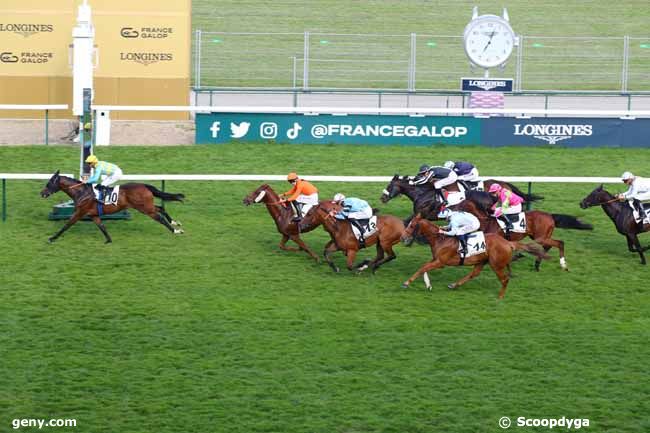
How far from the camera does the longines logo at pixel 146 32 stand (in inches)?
946

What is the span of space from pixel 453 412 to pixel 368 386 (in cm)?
93

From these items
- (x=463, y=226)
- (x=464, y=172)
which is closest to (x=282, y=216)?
(x=464, y=172)

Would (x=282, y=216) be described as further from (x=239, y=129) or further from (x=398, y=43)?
(x=398, y=43)

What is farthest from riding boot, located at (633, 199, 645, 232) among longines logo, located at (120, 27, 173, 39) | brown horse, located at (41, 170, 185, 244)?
longines logo, located at (120, 27, 173, 39)

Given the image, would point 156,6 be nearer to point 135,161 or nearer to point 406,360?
point 135,161

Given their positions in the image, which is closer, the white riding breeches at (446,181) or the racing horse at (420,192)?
the white riding breeches at (446,181)

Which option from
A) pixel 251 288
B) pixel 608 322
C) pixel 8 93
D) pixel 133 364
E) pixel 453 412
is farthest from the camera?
pixel 8 93

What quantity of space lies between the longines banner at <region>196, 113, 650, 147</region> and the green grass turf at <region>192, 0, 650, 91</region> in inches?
196

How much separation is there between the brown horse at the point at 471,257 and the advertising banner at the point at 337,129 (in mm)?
7932

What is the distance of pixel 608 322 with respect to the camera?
13273mm

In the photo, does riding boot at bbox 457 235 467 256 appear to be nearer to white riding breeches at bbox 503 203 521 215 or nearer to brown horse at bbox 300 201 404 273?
brown horse at bbox 300 201 404 273

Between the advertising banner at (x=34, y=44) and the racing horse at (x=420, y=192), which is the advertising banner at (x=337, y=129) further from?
the racing horse at (x=420, y=192)

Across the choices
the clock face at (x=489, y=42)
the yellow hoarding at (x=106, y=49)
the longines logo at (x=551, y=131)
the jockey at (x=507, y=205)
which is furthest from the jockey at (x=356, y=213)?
the yellow hoarding at (x=106, y=49)

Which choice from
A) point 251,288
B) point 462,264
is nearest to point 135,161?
point 251,288
